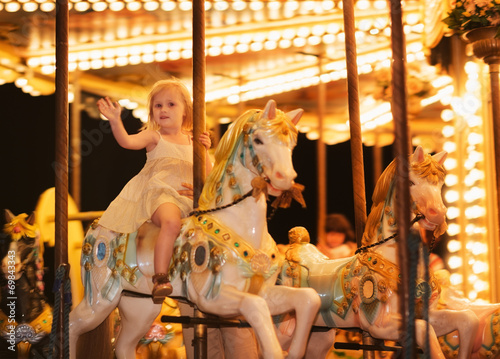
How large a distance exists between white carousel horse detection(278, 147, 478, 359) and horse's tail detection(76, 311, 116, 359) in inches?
41.6

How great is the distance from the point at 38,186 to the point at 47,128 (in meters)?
0.71

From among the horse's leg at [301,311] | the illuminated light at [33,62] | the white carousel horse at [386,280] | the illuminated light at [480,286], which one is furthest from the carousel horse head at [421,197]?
the illuminated light at [33,62]

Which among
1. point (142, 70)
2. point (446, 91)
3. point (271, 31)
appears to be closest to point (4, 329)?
point (142, 70)

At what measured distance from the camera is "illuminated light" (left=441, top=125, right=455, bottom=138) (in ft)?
23.8

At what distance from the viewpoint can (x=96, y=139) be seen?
8180 millimetres

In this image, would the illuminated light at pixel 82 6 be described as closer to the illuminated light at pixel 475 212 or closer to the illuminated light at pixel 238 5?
the illuminated light at pixel 238 5

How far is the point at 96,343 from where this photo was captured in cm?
459

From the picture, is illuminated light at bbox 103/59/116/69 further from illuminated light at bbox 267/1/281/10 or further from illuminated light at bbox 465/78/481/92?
illuminated light at bbox 465/78/481/92

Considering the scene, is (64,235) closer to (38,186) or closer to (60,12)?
(60,12)

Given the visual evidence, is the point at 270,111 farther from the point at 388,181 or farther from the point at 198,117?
the point at 388,181

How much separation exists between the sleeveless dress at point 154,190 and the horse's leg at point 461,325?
1.53 m

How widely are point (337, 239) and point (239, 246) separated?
120 inches

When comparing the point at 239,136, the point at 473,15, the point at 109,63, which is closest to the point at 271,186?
the point at 239,136

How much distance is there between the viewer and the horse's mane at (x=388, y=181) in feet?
14.1
